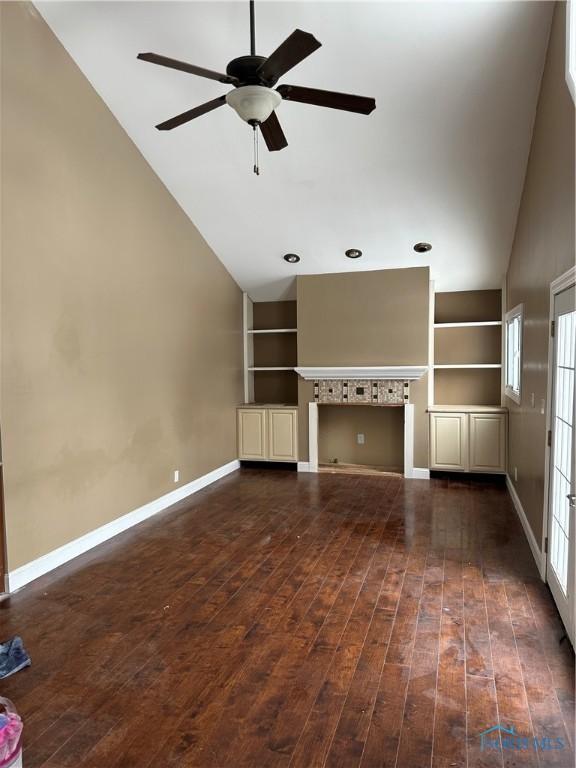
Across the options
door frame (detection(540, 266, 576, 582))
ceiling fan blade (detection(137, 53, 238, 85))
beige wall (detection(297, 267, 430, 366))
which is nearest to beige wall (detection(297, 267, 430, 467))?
beige wall (detection(297, 267, 430, 366))

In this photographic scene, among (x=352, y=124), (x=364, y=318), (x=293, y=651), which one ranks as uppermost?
(x=352, y=124)

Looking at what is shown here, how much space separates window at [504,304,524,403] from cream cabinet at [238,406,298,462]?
2.72 m

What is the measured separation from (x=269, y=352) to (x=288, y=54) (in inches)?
216

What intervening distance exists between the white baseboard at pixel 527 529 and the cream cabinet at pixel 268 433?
2742 millimetres

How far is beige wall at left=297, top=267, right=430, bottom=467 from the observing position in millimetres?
6415

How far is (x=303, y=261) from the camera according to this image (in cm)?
654

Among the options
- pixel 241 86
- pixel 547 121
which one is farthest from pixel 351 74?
pixel 241 86

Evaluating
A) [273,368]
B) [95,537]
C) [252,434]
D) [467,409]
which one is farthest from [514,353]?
[95,537]

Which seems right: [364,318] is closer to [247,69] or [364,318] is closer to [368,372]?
[368,372]

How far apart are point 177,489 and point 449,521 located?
278cm

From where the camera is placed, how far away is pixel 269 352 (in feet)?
25.3

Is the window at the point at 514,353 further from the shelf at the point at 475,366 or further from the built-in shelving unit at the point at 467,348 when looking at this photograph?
the built-in shelving unit at the point at 467,348

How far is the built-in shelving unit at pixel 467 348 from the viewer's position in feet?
22.4

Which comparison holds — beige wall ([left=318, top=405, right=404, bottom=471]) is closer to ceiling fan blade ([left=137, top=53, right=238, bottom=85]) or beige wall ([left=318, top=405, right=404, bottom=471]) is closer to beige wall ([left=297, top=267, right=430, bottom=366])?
beige wall ([left=297, top=267, right=430, bottom=366])
